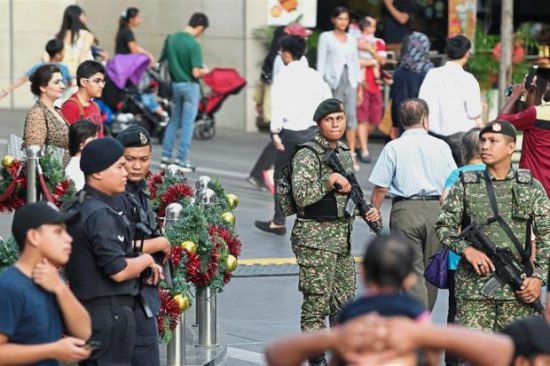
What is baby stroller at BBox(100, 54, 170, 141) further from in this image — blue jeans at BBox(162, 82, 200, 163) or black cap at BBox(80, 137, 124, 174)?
black cap at BBox(80, 137, 124, 174)

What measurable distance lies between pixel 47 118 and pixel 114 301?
405 centimetres

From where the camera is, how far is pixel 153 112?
20.1m

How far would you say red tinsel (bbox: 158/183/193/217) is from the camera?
10.0 metres

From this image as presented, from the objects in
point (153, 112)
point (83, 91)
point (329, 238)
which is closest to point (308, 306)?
point (329, 238)

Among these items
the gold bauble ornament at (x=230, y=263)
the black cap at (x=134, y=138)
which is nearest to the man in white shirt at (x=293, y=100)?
the gold bauble ornament at (x=230, y=263)

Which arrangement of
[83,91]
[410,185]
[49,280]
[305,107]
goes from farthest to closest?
[305,107]
[83,91]
[410,185]
[49,280]

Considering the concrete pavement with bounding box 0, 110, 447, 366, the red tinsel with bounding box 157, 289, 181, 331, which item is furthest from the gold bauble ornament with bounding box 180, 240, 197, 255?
the concrete pavement with bounding box 0, 110, 447, 366

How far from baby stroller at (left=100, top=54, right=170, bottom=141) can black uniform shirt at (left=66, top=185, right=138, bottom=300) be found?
12.4 m

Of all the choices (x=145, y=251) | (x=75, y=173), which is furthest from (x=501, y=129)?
(x=75, y=173)

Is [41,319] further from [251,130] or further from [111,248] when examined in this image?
[251,130]

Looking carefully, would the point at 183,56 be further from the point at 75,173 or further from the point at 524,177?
the point at 524,177

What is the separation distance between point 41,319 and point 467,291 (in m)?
3.24

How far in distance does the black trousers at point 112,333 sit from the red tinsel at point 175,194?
308 cm

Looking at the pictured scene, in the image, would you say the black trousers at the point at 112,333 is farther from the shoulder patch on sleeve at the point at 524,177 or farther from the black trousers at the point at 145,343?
the shoulder patch on sleeve at the point at 524,177
